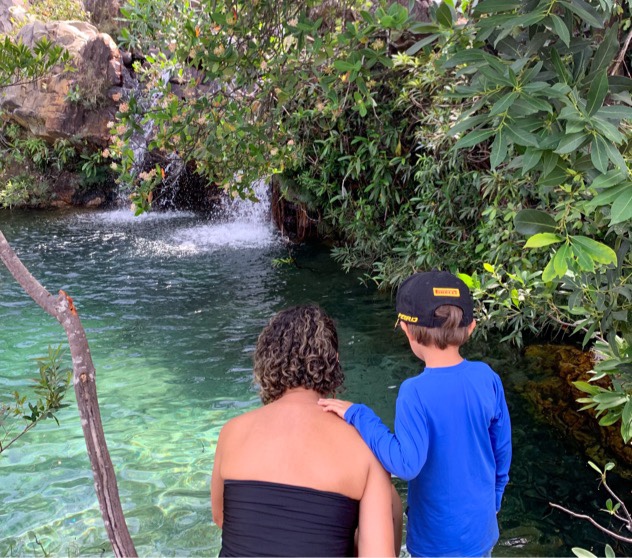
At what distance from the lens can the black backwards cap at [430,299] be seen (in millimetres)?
2227

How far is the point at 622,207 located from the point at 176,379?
5.02 meters

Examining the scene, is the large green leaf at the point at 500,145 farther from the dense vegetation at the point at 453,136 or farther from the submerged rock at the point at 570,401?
the submerged rock at the point at 570,401

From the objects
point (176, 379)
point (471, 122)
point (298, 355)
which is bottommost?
point (176, 379)

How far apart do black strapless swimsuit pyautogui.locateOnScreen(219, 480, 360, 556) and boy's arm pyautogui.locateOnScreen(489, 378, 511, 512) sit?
0.62 metres

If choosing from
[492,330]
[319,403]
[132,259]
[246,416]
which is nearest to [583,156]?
[319,403]

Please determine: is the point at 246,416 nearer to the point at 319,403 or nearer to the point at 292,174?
the point at 319,403

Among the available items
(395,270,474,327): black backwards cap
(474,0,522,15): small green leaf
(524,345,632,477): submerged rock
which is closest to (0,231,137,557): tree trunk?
(395,270,474,327): black backwards cap

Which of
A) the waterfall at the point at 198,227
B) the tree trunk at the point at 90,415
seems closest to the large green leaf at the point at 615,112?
the tree trunk at the point at 90,415

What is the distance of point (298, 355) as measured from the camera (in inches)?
85.3

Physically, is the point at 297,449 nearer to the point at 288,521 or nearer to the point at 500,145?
the point at 288,521

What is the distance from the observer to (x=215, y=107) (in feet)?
14.5

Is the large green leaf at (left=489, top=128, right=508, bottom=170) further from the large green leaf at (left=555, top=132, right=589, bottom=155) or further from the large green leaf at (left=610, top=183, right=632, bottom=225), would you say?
the large green leaf at (left=610, top=183, right=632, bottom=225)

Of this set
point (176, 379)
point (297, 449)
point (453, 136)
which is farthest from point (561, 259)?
point (176, 379)

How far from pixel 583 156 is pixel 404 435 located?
1103 mm
